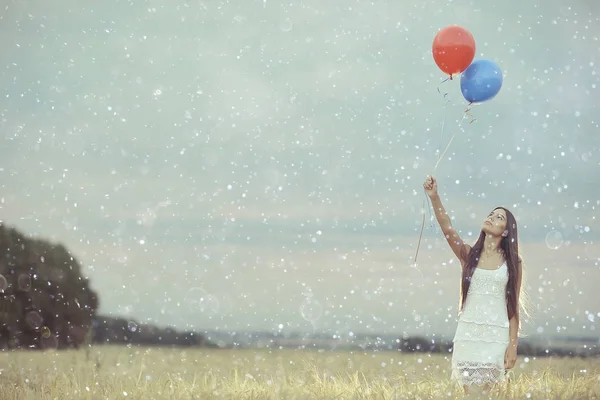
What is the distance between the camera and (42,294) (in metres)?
9.28

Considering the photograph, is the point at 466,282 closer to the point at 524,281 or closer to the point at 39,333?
the point at 524,281

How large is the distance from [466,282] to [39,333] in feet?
18.9

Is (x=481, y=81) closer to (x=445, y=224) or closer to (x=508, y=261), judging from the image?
(x=445, y=224)

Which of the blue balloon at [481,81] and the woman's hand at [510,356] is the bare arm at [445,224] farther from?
the blue balloon at [481,81]

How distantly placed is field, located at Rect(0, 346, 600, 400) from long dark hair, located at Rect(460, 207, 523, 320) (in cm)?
56

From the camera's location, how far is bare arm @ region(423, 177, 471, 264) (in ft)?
16.7

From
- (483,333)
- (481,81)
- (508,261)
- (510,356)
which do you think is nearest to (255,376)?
(483,333)

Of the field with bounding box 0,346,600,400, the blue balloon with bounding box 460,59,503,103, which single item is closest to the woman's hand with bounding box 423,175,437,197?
the blue balloon with bounding box 460,59,503,103

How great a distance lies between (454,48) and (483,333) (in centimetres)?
197

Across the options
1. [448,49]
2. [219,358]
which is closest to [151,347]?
[219,358]

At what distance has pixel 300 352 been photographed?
5.87 metres

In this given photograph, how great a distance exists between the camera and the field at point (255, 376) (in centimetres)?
496

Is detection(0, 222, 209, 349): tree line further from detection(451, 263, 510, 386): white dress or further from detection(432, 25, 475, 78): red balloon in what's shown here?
detection(432, 25, 475, 78): red balloon

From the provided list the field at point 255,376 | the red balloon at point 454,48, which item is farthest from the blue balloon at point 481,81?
the field at point 255,376
